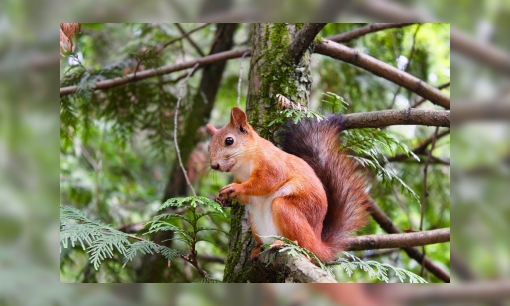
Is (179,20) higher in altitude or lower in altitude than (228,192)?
higher

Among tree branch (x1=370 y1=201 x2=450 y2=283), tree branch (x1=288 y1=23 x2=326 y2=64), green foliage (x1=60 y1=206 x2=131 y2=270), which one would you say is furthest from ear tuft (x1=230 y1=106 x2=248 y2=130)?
tree branch (x1=370 y1=201 x2=450 y2=283)

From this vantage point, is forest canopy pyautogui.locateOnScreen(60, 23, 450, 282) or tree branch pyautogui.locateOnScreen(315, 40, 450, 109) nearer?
forest canopy pyautogui.locateOnScreen(60, 23, 450, 282)

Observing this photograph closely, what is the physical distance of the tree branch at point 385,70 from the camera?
80.3 inches

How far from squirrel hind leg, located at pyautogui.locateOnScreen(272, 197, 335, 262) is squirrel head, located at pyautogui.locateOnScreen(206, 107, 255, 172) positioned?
17cm

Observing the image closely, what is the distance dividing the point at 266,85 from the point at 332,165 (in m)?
0.34

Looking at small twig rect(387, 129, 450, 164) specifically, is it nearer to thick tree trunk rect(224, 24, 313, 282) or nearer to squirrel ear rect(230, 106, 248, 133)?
thick tree trunk rect(224, 24, 313, 282)

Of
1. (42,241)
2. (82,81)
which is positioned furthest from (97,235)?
(82,81)

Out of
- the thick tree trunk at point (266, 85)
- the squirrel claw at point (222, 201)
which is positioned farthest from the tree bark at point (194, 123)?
the squirrel claw at point (222, 201)

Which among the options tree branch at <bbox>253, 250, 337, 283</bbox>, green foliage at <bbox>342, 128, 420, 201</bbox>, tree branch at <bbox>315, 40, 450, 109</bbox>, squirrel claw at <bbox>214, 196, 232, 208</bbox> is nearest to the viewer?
tree branch at <bbox>253, 250, 337, 283</bbox>

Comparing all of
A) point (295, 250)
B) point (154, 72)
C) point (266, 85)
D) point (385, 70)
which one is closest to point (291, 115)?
point (266, 85)

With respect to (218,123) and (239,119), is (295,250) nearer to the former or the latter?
(239,119)

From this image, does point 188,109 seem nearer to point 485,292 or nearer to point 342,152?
point 342,152

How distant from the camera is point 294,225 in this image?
157 cm

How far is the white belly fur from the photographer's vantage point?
1.59 m
